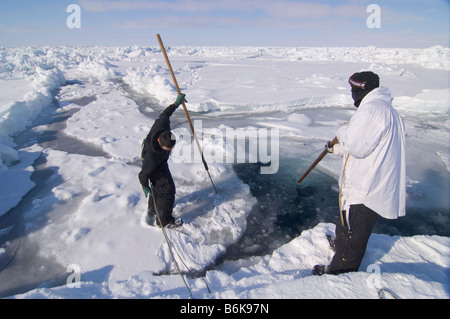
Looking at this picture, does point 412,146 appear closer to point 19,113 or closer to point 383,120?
point 383,120

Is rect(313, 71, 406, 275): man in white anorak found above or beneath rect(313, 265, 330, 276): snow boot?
above

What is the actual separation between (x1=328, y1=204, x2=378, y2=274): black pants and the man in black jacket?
1.79m

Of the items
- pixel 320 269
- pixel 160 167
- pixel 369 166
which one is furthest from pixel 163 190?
pixel 369 166

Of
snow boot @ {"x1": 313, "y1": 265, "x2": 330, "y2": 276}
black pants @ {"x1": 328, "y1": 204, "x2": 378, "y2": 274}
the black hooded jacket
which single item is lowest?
snow boot @ {"x1": 313, "y1": 265, "x2": 330, "y2": 276}

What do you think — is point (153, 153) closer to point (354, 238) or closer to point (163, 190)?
point (163, 190)

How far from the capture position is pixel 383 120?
4.69 feet

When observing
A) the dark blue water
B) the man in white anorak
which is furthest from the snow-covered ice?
the man in white anorak

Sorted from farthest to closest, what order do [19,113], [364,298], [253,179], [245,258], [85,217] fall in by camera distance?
[19,113]
[253,179]
[85,217]
[245,258]
[364,298]

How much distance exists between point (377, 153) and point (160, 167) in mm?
2153

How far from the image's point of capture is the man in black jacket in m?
2.51

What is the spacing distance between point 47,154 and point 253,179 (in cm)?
450

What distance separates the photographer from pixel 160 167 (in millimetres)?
2732

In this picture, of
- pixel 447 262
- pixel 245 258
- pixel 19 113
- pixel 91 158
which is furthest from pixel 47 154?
pixel 447 262

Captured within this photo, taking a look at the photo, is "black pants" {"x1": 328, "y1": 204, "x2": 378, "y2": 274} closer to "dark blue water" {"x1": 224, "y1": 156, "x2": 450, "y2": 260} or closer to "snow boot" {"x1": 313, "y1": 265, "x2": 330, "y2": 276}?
"snow boot" {"x1": 313, "y1": 265, "x2": 330, "y2": 276}
